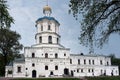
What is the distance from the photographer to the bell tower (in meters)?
63.0

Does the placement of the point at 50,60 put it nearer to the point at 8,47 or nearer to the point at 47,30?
Result: the point at 47,30

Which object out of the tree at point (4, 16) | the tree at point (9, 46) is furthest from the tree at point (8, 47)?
the tree at point (4, 16)

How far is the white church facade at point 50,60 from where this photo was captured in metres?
59.2

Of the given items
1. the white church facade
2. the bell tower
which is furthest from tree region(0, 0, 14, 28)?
the bell tower

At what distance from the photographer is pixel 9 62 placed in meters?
67.6

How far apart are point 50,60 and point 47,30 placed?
8.06 meters

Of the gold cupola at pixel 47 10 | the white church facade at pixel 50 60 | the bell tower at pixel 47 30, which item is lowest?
the white church facade at pixel 50 60

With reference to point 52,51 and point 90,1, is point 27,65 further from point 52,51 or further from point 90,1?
point 90,1

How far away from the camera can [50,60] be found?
60344mm

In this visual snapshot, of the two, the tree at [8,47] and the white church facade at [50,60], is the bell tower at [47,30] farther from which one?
the tree at [8,47]

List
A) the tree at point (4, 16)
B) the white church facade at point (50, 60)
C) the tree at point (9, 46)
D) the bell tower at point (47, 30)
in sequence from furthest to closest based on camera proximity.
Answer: the tree at point (9, 46), the bell tower at point (47, 30), the white church facade at point (50, 60), the tree at point (4, 16)

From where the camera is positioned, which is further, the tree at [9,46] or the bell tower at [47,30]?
the tree at [9,46]

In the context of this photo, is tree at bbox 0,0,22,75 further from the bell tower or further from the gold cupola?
the gold cupola

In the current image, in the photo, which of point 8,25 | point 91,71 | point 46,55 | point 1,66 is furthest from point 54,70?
point 8,25
